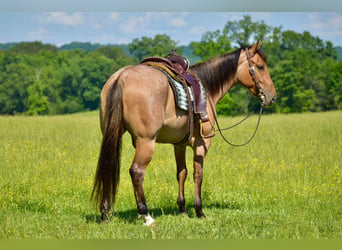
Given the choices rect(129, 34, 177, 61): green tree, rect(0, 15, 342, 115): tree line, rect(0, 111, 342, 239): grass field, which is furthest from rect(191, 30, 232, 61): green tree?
rect(0, 111, 342, 239): grass field

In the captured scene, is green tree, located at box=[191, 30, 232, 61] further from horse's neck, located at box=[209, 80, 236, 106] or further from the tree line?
horse's neck, located at box=[209, 80, 236, 106]

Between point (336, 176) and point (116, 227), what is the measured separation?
5640 mm

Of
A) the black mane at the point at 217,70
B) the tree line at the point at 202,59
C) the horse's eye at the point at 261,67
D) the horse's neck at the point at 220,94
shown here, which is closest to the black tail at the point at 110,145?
the black mane at the point at 217,70

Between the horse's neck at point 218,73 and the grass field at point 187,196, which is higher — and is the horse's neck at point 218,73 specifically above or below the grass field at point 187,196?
above

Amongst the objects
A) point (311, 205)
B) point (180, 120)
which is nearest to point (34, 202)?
point (180, 120)

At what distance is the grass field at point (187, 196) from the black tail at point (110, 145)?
1.88 ft

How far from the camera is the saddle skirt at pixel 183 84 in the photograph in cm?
607

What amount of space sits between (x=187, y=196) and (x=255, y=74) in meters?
2.67

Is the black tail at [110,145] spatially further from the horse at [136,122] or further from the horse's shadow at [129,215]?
the horse's shadow at [129,215]

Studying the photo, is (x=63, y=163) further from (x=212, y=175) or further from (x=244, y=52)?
(x=244, y=52)

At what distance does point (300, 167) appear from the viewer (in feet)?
33.2

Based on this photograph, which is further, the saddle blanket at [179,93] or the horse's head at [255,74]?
the horse's head at [255,74]

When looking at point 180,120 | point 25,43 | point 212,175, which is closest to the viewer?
point 180,120

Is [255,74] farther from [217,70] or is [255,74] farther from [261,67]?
[217,70]
